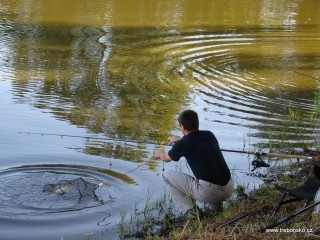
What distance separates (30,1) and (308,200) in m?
16.9

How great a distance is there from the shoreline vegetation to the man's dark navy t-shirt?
35 centimetres

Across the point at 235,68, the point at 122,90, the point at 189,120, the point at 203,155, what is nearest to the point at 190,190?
the point at 203,155

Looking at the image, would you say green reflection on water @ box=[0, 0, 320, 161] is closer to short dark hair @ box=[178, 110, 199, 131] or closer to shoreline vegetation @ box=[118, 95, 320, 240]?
shoreline vegetation @ box=[118, 95, 320, 240]

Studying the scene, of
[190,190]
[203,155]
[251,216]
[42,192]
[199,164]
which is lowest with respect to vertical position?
[42,192]

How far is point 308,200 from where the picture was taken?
6.01 meters

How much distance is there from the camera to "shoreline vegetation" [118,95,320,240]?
5.30 meters

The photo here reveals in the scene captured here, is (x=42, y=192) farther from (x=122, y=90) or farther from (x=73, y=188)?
(x=122, y=90)

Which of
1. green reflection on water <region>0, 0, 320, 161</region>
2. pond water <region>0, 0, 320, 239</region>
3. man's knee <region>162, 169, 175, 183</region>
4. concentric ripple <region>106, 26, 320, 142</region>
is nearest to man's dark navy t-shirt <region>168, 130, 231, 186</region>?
man's knee <region>162, 169, 175, 183</region>

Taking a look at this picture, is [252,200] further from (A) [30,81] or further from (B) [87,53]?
(B) [87,53]

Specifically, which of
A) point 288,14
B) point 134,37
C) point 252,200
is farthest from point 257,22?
point 252,200

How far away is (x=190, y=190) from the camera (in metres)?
6.91

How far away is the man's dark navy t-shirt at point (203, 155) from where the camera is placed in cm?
668

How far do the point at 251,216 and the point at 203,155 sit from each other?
2.72 feet

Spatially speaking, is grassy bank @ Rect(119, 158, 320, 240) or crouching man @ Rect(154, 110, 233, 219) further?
crouching man @ Rect(154, 110, 233, 219)
